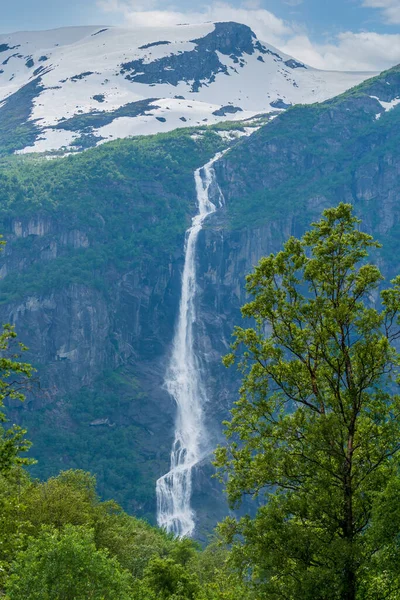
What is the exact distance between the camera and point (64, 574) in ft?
84.4

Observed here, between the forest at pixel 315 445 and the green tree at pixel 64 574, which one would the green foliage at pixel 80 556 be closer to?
the green tree at pixel 64 574

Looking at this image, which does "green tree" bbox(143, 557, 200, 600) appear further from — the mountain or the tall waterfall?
the mountain

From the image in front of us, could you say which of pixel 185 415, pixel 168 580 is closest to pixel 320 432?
pixel 168 580

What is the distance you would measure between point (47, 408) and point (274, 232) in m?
74.9

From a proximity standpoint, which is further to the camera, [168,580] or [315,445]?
[168,580]

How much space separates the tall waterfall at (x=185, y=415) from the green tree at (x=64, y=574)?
9815cm

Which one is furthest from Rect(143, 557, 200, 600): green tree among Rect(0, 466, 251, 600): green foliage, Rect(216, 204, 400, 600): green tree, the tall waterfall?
the tall waterfall

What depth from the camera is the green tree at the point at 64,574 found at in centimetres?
2527

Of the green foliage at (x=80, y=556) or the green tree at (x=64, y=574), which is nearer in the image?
the green tree at (x=64, y=574)

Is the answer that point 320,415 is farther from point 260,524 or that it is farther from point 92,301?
point 92,301

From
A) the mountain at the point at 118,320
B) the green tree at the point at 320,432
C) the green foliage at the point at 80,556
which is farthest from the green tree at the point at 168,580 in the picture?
the mountain at the point at 118,320

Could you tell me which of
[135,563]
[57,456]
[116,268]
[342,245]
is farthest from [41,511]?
[116,268]

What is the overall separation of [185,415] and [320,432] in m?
135

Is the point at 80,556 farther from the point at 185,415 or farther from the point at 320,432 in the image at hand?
the point at 185,415
